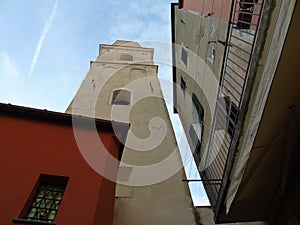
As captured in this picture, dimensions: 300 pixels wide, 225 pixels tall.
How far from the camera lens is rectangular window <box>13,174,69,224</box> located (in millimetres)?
4867

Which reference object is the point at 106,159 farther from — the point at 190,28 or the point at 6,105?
the point at 190,28

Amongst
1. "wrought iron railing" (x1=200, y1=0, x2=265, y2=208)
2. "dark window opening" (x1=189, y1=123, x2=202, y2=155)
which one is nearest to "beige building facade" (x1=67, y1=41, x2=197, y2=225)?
"dark window opening" (x1=189, y1=123, x2=202, y2=155)

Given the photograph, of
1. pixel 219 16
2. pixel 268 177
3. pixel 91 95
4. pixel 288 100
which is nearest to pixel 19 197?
pixel 268 177

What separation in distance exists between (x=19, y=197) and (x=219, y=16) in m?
6.81

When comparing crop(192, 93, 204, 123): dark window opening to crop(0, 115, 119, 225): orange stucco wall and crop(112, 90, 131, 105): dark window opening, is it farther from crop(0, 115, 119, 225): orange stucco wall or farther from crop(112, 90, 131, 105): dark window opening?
crop(0, 115, 119, 225): orange stucco wall

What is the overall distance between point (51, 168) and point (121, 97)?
854 cm

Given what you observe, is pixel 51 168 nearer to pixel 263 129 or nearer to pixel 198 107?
pixel 263 129

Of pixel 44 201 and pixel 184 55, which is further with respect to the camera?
pixel 184 55

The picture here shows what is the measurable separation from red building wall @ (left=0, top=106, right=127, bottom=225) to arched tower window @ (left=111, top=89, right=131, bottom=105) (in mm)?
6638

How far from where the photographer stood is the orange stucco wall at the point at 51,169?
16.1 feet

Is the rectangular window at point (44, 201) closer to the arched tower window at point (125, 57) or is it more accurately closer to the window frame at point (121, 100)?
the window frame at point (121, 100)

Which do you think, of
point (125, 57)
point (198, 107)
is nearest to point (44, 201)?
point (198, 107)

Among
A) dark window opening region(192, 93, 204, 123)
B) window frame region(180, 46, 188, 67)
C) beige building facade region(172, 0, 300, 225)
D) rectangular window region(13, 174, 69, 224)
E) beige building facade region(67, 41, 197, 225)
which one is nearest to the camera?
beige building facade region(172, 0, 300, 225)

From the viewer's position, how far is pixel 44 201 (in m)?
5.23
